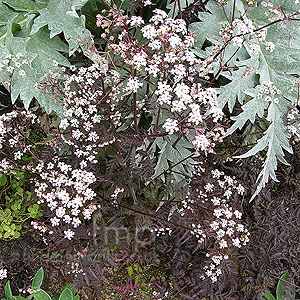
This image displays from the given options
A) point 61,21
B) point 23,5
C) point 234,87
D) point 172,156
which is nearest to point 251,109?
point 234,87

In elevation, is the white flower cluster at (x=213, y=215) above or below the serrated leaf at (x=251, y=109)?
A: below

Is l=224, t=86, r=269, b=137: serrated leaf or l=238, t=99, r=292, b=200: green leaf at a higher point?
l=224, t=86, r=269, b=137: serrated leaf

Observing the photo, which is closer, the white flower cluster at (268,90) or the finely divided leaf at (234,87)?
the white flower cluster at (268,90)

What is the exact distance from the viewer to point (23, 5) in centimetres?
160

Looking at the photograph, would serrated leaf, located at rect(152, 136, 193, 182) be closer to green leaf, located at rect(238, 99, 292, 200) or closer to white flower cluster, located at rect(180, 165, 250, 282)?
white flower cluster, located at rect(180, 165, 250, 282)

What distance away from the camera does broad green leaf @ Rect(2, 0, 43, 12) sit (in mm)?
1580

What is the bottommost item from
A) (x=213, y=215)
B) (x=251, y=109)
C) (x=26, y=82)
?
(x=213, y=215)

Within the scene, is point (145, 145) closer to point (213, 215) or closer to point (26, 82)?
point (213, 215)

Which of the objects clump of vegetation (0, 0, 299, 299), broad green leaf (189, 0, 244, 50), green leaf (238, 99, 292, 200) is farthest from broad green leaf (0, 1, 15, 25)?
green leaf (238, 99, 292, 200)

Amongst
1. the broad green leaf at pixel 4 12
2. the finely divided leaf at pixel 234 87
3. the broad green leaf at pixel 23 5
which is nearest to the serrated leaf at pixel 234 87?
the finely divided leaf at pixel 234 87

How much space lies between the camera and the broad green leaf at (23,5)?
5.18 feet

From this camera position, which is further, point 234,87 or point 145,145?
point 234,87

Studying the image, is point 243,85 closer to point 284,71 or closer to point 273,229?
point 284,71

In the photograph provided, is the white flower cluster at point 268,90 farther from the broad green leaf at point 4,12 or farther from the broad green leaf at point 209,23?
the broad green leaf at point 4,12
